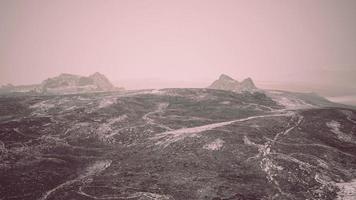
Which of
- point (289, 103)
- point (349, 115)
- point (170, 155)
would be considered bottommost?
point (170, 155)

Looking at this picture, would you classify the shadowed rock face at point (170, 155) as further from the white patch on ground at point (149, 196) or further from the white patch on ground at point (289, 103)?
the white patch on ground at point (289, 103)

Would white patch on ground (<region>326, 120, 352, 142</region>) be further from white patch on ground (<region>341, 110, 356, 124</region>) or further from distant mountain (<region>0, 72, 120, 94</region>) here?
distant mountain (<region>0, 72, 120, 94</region>)

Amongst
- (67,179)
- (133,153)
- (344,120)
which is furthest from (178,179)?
(344,120)

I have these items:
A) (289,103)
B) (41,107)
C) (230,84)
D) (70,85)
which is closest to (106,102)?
(41,107)

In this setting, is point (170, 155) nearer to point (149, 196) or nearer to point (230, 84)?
point (149, 196)

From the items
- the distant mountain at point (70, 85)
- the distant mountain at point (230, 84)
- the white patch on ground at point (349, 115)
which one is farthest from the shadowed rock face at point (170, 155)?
the distant mountain at point (230, 84)

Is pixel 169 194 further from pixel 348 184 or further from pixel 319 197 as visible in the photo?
pixel 348 184
